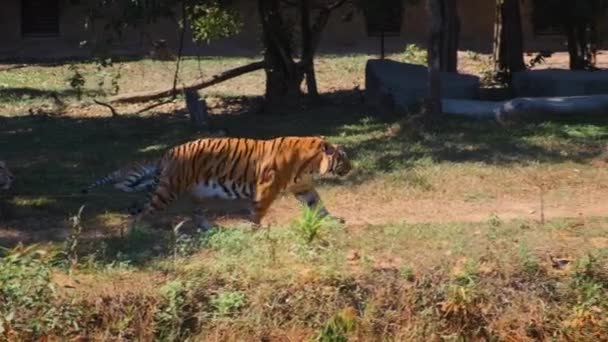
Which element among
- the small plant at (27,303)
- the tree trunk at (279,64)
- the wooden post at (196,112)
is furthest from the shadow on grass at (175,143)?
the small plant at (27,303)

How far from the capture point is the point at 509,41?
1781 centimetres

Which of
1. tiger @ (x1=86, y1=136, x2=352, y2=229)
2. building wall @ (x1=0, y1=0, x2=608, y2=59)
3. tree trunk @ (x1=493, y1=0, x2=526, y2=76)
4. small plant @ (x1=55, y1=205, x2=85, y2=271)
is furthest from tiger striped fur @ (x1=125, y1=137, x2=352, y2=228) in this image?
building wall @ (x1=0, y1=0, x2=608, y2=59)

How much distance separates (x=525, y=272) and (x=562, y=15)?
39.6 ft

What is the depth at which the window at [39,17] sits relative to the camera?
2792 centimetres

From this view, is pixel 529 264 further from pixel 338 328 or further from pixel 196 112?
pixel 196 112

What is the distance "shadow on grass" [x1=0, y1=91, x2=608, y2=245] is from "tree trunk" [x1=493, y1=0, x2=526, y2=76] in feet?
9.57

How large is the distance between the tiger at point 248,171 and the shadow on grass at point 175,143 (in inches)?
38.6

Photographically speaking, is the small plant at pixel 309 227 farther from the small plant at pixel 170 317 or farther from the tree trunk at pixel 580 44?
the tree trunk at pixel 580 44

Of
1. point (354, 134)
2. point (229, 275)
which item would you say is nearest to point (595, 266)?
point (229, 275)

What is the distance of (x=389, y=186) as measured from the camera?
10312 mm

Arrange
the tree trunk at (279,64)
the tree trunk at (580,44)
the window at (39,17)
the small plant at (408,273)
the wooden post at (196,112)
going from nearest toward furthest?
the small plant at (408,273), the wooden post at (196,112), the tree trunk at (279,64), the tree trunk at (580,44), the window at (39,17)

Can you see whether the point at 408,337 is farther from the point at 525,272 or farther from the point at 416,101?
the point at 416,101

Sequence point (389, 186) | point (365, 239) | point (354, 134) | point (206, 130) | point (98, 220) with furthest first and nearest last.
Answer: point (206, 130)
point (354, 134)
point (389, 186)
point (98, 220)
point (365, 239)

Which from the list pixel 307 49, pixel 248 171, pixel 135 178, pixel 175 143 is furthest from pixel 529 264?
pixel 307 49
